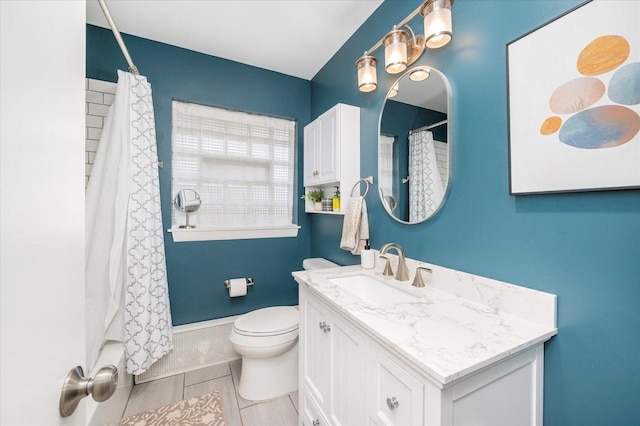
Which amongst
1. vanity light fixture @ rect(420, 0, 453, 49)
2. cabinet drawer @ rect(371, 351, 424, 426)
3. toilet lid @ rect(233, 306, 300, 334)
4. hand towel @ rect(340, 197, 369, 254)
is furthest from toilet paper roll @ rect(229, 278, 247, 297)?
vanity light fixture @ rect(420, 0, 453, 49)

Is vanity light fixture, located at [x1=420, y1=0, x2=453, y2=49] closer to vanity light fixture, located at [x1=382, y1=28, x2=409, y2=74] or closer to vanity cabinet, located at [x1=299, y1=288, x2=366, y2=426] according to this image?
vanity light fixture, located at [x1=382, y1=28, x2=409, y2=74]

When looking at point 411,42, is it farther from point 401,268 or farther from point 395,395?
point 395,395

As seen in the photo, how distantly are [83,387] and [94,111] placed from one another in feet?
6.98

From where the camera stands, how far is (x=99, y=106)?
1.90 m

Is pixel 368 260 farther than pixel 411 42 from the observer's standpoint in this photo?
Yes

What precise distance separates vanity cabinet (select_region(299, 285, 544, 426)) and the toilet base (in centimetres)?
60

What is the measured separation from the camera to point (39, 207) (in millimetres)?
388

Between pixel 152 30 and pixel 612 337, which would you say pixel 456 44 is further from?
pixel 152 30

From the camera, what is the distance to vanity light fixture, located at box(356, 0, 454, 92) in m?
1.12

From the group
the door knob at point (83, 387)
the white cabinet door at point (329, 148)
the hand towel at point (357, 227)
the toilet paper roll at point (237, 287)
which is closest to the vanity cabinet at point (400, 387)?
the hand towel at point (357, 227)

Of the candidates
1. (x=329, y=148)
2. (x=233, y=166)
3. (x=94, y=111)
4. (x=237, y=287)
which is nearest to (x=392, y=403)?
(x=329, y=148)

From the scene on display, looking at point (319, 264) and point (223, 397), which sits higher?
point (319, 264)

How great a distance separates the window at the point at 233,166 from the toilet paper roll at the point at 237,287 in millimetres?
466

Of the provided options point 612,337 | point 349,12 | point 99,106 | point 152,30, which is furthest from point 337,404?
point 152,30
